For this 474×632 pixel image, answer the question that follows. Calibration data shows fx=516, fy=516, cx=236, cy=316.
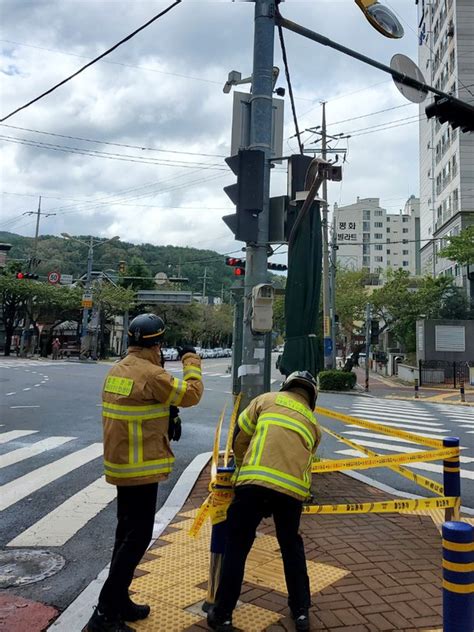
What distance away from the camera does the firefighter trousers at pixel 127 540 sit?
3.05 metres

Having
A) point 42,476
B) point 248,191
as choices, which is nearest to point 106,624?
point 248,191

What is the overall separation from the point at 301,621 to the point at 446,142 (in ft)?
171

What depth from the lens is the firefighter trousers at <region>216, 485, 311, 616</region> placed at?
3.01m

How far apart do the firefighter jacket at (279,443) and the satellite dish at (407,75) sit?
537 cm

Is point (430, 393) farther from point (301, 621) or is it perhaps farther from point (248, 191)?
point (301, 621)

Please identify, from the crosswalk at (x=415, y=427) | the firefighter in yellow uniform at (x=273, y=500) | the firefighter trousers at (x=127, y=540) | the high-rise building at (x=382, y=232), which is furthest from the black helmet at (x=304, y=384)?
the high-rise building at (x=382, y=232)

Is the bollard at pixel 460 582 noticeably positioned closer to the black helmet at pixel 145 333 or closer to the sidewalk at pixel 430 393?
the black helmet at pixel 145 333

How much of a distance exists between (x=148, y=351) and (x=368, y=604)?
2.26 m

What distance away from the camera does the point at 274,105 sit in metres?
6.36

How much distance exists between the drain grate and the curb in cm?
46

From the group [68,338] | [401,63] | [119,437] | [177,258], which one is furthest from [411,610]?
[68,338]

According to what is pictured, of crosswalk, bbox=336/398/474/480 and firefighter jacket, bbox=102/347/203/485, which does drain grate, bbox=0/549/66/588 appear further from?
crosswalk, bbox=336/398/474/480

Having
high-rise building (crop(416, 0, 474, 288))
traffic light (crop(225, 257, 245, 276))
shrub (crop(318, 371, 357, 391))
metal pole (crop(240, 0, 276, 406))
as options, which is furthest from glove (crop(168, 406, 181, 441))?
high-rise building (crop(416, 0, 474, 288))

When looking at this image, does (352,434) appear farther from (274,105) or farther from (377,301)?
(377,301)
